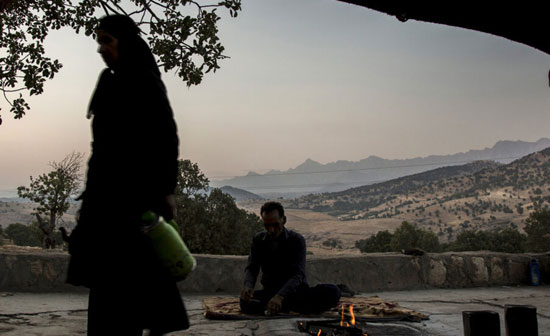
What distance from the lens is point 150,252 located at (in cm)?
218

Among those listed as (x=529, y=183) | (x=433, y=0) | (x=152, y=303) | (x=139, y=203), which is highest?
(x=529, y=183)

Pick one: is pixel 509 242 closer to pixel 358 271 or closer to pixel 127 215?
pixel 358 271

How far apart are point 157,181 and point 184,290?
5.15 metres

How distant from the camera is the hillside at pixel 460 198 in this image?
57094 millimetres

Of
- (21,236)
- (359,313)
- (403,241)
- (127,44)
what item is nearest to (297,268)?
(359,313)

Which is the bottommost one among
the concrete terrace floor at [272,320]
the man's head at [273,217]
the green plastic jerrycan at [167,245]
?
the concrete terrace floor at [272,320]

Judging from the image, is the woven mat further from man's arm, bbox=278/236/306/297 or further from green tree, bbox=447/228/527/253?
green tree, bbox=447/228/527/253

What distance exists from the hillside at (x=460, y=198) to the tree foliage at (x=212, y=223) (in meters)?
33.2

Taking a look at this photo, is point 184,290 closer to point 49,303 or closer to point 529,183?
point 49,303

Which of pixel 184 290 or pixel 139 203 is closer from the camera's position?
pixel 139 203

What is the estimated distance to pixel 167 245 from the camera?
2197 millimetres

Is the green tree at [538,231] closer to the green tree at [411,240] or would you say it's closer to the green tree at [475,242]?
the green tree at [475,242]

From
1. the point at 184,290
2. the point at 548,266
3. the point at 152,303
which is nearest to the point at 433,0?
the point at 152,303

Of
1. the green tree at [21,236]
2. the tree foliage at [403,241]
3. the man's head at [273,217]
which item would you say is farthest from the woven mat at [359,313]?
the green tree at [21,236]
